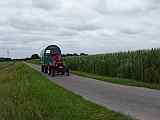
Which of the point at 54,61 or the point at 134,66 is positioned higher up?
the point at 54,61

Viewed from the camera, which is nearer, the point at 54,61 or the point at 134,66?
the point at 134,66

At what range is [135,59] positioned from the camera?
32.9m

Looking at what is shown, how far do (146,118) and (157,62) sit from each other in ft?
59.6

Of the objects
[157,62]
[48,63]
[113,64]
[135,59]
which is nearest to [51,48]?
[48,63]

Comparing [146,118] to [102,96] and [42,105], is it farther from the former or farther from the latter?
[102,96]

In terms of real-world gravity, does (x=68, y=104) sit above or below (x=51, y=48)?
below

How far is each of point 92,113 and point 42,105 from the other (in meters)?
2.65

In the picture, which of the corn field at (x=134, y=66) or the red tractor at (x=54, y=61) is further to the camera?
the red tractor at (x=54, y=61)

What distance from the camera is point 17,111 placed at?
41.7ft

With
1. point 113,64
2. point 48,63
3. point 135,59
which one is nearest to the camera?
point 135,59

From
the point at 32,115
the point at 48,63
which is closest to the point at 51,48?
the point at 48,63

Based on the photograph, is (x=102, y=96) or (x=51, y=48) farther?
(x=51, y=48)

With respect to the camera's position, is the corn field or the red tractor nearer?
the corn field

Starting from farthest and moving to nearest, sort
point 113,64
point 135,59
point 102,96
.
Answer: point 113,64, point 135,59, point 102,96
